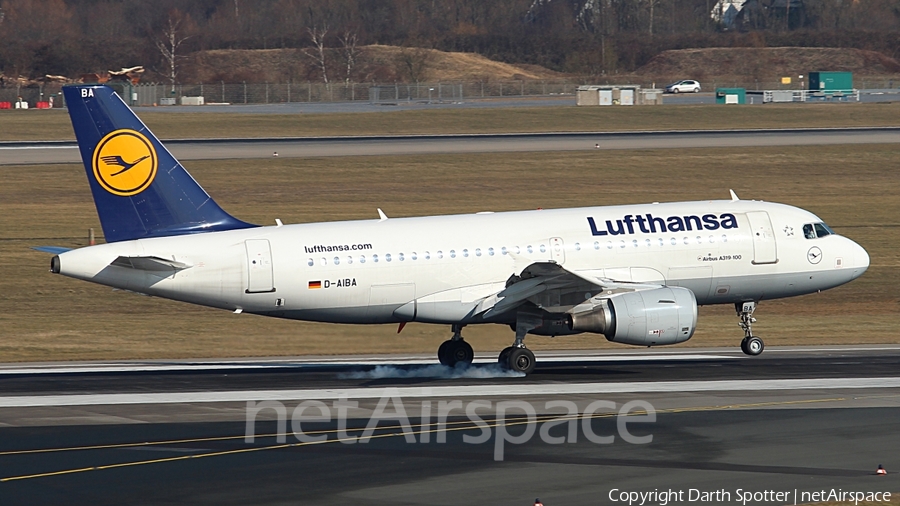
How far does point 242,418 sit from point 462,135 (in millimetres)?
62372

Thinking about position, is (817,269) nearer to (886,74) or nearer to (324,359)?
(324,359)

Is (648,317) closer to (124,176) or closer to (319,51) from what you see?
(124,176)

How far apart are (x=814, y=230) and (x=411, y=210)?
3115cm

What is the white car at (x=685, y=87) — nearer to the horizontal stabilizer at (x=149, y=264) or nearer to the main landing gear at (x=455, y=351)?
the main landing gear at (x=455, y=351)

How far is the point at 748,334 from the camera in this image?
36062 mm

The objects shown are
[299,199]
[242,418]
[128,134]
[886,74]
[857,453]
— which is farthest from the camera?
[886,74]

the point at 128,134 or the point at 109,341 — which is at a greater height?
the point at 128,134

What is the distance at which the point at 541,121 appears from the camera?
96.1m

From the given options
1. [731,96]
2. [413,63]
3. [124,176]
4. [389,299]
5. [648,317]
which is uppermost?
[413,63]

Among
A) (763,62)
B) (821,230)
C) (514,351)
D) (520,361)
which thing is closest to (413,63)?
(763,62)

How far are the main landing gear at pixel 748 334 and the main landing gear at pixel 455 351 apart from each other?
316 inches

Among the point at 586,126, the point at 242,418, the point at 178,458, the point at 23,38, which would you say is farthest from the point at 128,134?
the point at 23,38

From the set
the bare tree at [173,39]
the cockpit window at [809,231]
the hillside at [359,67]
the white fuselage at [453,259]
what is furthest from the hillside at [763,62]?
the white fuselage at [453,259]

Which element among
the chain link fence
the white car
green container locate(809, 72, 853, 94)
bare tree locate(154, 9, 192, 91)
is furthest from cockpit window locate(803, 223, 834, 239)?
bare tree locate(154, 9, 192, 91)
